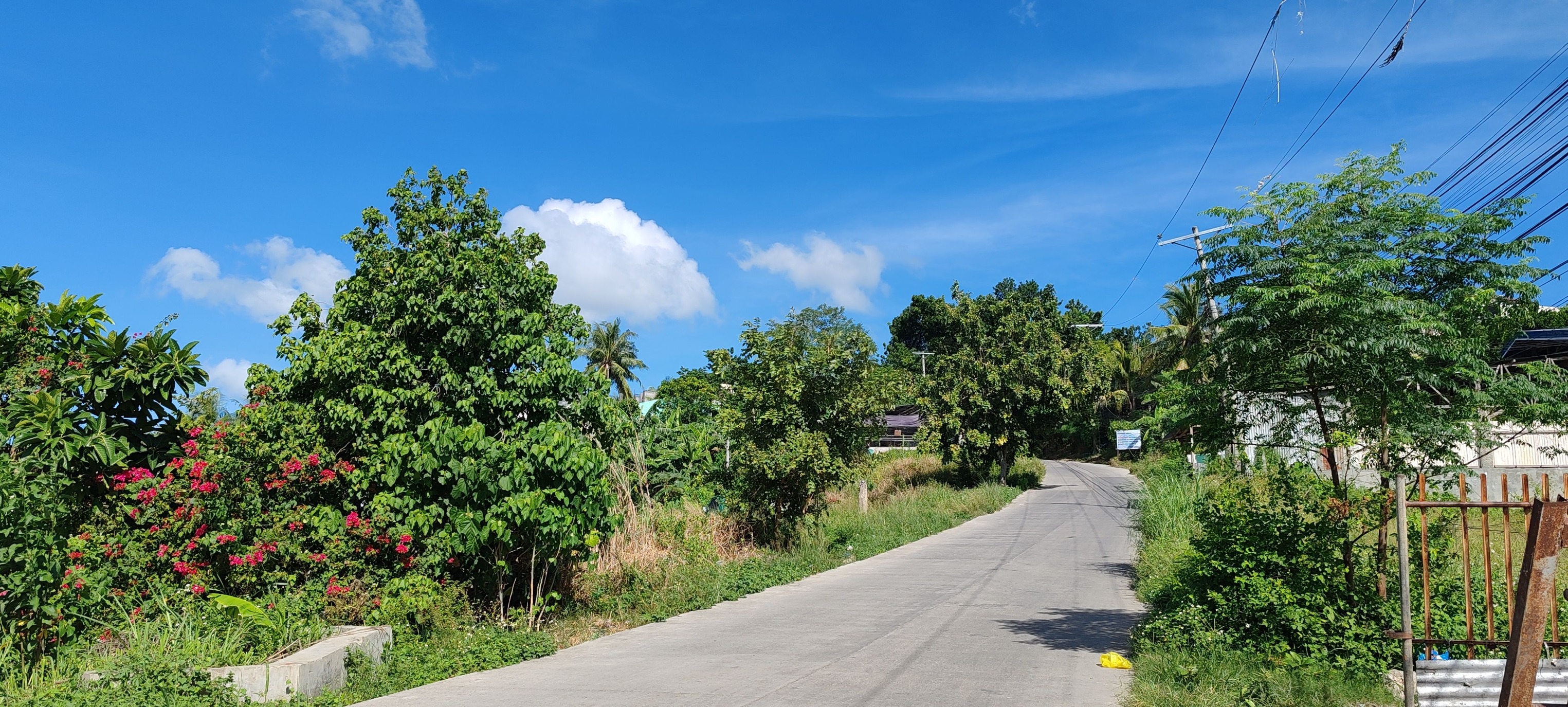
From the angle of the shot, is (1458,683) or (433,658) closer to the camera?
(1458,683)

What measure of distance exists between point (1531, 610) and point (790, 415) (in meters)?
11.9

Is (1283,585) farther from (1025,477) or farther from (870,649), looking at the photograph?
(1025,477)

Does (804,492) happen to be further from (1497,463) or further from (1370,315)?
(1497,463)

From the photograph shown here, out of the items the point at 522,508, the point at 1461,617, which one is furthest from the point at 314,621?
the point at 1461,617

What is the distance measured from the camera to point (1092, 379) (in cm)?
3434

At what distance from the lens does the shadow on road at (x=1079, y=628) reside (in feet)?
29.3

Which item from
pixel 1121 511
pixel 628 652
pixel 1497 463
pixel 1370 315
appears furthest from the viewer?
pixel 1121 511

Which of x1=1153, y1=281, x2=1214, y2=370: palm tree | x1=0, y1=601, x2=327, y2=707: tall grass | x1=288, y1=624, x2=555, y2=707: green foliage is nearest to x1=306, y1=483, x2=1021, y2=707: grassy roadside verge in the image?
x1=288, y1=624, x2=555, y2=707: green foliage

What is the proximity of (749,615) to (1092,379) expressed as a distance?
86.8 feet

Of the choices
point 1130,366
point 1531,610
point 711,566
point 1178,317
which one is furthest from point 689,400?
point 1130,366

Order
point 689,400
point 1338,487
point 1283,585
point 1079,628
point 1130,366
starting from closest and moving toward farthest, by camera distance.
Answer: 1. point 1283,585
2. point 1338,487
3. point 1079,628
4. point 689,400
5. point 1130,366

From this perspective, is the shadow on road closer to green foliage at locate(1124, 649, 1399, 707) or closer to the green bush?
green foliage at locate(1124, 649, 1399, 707)

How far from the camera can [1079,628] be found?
983 cm

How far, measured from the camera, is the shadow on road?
29.3 feet
